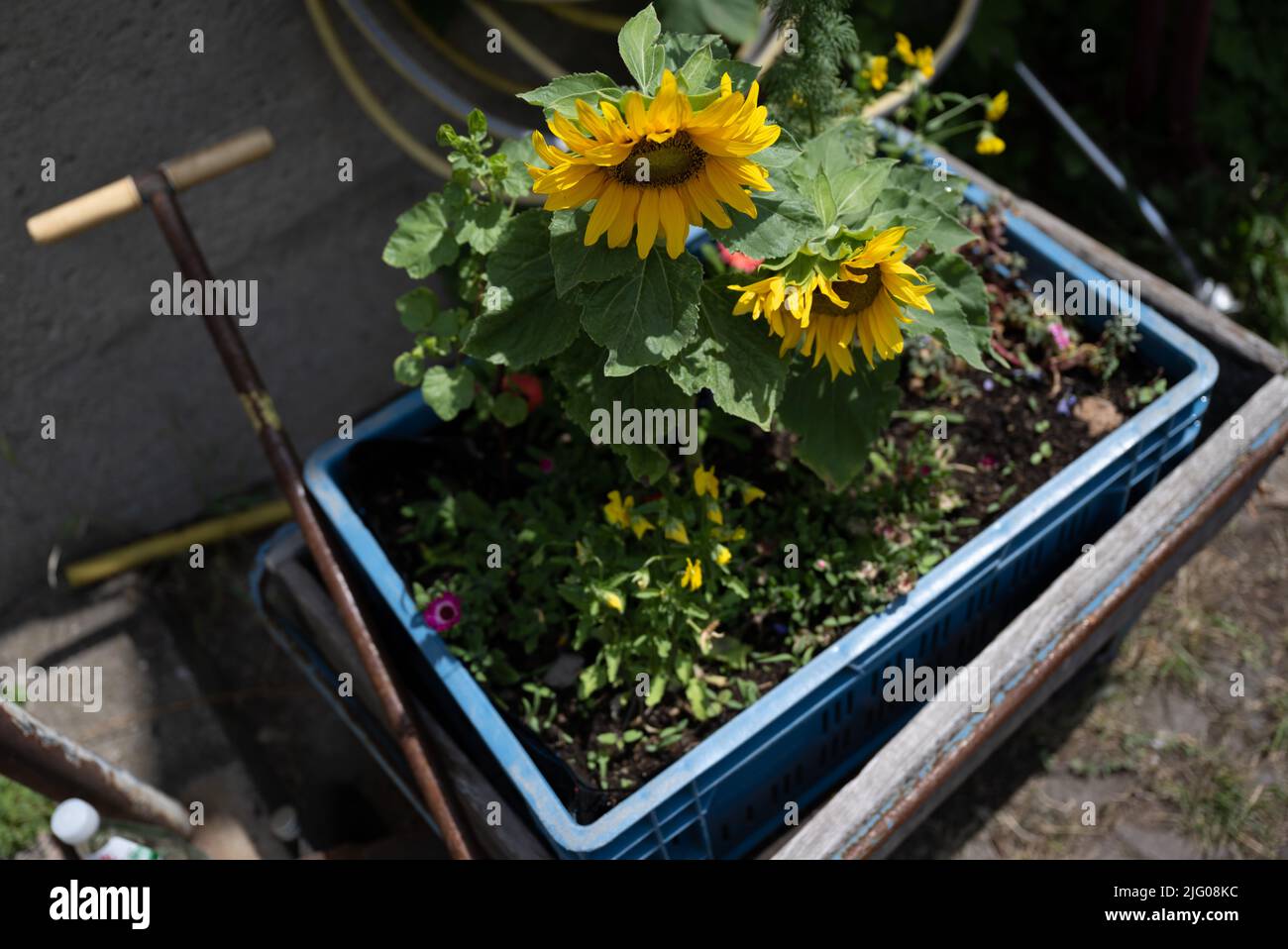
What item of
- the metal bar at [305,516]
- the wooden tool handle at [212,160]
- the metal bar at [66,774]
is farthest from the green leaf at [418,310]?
the metal bar at [66,774]

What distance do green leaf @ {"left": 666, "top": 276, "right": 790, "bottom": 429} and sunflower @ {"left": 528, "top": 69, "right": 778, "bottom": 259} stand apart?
0.63 ft

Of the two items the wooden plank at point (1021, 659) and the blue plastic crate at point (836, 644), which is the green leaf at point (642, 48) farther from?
the wooden plank at point (1021, 659)

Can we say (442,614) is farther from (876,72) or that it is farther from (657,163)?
(876,72)

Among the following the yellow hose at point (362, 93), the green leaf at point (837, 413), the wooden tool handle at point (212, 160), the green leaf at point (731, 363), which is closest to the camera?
the green leaf at point (731, 363)

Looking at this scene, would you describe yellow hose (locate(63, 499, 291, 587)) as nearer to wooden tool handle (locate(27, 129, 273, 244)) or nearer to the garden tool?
the garden tool

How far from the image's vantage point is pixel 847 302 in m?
1.74

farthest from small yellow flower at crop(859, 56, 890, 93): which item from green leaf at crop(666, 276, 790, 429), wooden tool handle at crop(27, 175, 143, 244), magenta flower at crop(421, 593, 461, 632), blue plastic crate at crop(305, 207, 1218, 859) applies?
wooden tool handle at crop(27, 175, 143, 244)

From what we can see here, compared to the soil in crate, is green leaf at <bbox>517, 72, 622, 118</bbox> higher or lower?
Answer: higher

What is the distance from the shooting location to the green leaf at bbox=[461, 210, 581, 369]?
1.83 m

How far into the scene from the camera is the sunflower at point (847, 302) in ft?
5.46

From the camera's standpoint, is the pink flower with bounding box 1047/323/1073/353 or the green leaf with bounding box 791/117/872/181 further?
the pink flower with bounding box 1047/323/1073/353

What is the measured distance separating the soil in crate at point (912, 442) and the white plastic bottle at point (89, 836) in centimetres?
67

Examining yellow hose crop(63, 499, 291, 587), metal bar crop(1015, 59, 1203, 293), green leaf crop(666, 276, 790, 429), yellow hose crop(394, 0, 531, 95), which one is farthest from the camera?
metal bar crop(1015, 59, 1203, 293)
